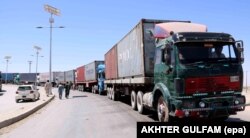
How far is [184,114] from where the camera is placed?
10.6m

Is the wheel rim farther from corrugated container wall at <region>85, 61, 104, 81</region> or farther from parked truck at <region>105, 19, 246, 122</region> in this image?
corrugated container wall at <region>85, 61, 104, 81</region>

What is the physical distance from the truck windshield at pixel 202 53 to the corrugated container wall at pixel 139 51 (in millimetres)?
3828

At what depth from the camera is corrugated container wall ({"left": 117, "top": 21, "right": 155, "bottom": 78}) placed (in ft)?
49.3

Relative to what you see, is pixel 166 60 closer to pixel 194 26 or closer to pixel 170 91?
pixel 170 91

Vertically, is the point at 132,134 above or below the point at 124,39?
below

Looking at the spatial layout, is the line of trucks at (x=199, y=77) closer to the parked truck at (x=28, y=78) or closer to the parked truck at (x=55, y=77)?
the parked truck at (x=55, y=77)

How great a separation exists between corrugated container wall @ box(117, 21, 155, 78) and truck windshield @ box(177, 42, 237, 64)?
3828 millimetres

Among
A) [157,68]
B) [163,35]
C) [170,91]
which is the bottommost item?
[170,91]

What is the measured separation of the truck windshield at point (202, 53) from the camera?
10922 millimetres

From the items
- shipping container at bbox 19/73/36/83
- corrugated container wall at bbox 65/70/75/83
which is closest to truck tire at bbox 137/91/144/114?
corrugated container wall at bbox 65/70/75/83

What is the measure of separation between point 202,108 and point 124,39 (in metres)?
10.0

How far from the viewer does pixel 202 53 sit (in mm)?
11016

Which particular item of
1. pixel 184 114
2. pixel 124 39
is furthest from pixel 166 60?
pixel 124 39

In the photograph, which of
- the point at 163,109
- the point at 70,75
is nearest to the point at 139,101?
the point at 163,109
